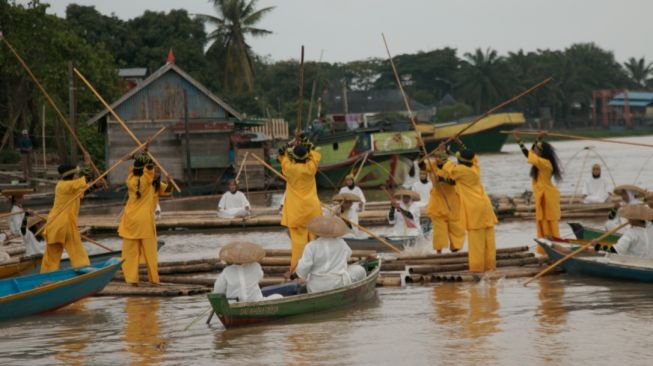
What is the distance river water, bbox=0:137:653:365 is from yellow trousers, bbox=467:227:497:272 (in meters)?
0.34

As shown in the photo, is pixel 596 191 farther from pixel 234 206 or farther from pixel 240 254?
pixel 240 254

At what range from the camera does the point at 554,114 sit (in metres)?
99.8

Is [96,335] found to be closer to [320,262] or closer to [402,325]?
[320,262]

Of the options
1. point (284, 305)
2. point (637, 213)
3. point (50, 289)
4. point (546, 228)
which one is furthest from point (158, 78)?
point (284, 305)

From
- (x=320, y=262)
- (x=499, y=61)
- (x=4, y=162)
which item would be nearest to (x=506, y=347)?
(x=320, y=262)

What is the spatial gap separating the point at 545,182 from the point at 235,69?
42824 millimetres

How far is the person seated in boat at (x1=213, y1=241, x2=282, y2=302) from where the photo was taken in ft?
34.5

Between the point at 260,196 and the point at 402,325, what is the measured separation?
22.6 metres

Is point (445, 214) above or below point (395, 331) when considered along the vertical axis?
above

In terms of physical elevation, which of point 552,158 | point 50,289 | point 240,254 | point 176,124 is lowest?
point 50,289

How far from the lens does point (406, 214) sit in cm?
1680

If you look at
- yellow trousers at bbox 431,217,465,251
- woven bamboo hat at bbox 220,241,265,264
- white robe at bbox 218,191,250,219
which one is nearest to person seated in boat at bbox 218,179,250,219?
white robe at bbox 218,191,250,219

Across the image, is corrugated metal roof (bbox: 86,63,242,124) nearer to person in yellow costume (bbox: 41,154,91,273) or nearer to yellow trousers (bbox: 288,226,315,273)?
person in yellow costume (bbox: 41,154,91,273)

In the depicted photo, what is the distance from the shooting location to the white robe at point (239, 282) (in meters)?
10.6
